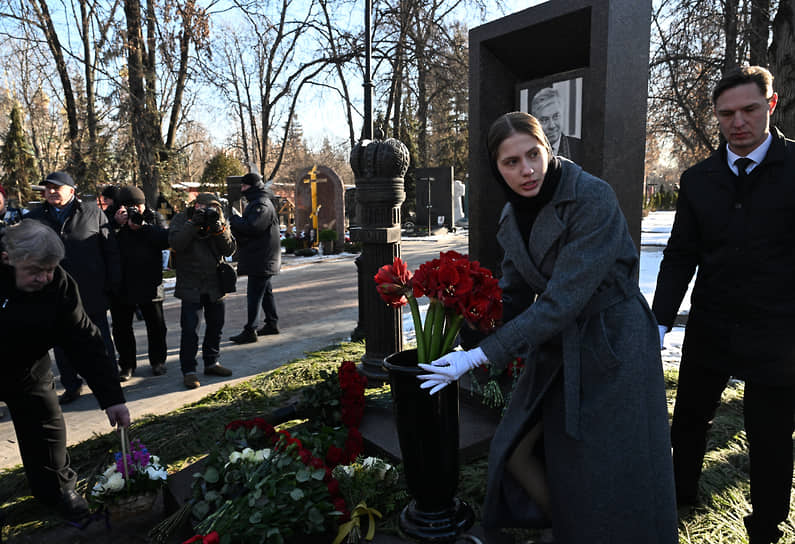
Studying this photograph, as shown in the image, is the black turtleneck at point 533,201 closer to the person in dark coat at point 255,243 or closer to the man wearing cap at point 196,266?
the man wearing cap at point 196,266

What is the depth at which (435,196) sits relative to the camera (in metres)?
23.4

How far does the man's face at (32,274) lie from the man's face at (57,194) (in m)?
2.04

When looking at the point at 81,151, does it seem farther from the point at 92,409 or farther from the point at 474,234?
the point at 474,234

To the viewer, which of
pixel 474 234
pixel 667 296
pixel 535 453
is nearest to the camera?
pixel 535 453

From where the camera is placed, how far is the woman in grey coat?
1.56 metres

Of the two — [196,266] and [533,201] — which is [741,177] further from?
[196,266]

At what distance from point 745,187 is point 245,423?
255 centimetres

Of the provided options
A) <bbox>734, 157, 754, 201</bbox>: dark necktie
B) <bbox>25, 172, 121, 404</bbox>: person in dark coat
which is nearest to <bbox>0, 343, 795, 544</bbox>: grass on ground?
<bbox>25, 172, 121, 404</bbox>: person in dark coat

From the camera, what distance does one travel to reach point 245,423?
2744 mm

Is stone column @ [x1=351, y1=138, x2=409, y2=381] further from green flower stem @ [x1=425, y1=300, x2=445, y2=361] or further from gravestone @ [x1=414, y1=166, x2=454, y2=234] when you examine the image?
gravestone @ [x1=414, y1=166, x2=454, y2=234]

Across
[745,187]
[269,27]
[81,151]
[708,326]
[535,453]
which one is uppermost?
[269,27]

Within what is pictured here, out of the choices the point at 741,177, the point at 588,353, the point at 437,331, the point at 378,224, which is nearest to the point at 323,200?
the point at 378,224

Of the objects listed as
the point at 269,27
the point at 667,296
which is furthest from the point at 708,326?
the point at 269,27

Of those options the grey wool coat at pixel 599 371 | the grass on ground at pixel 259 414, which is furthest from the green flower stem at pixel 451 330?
the grass on ground at pixel 259 414
